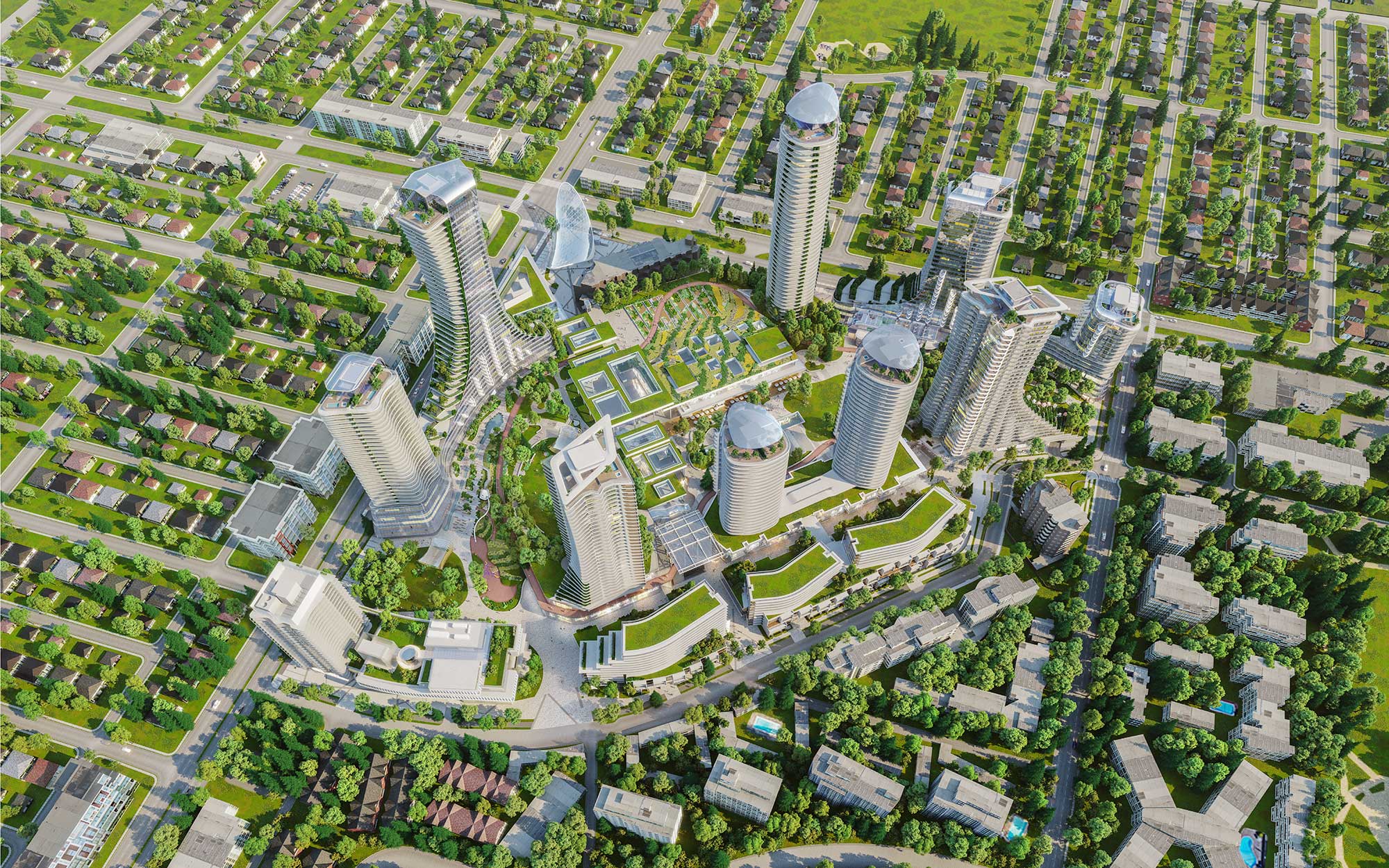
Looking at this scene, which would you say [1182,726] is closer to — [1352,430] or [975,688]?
[975,688]

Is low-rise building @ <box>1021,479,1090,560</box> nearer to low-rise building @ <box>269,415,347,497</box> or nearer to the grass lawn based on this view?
the grass lawn

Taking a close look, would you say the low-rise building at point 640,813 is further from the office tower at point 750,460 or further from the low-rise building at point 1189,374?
the low-rise building at point 1189,374

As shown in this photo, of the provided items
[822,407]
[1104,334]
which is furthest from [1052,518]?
[822,407]

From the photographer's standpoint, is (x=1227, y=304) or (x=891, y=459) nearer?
(x=891, y=459)

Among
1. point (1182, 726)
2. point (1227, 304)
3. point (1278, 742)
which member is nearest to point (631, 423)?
point (1182, 726)

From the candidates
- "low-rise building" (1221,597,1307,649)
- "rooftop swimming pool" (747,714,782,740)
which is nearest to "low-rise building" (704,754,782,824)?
"rooftop swimming pool" (747,714,782,740)
